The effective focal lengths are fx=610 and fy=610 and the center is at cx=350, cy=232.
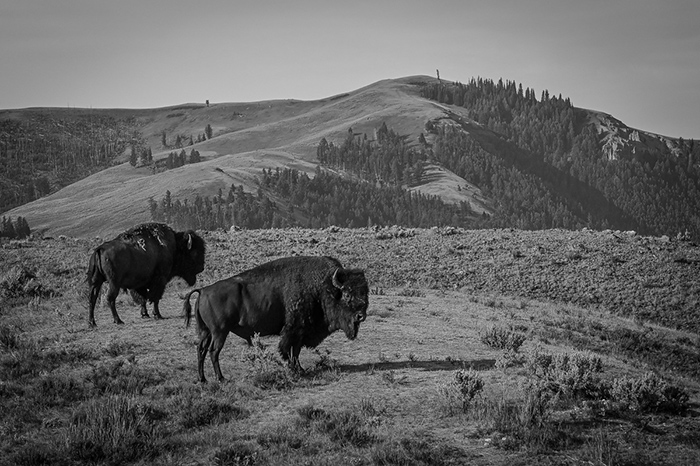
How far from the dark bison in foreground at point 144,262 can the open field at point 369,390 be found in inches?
36.5

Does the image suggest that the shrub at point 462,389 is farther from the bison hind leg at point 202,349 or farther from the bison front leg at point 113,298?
the bison front leg at point 113,298

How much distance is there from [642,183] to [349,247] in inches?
7638

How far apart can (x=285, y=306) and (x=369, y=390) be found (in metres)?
2.42

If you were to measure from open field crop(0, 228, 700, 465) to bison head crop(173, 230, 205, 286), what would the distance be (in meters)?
1.32

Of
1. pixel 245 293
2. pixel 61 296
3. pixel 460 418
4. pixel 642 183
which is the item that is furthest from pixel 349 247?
pixel 642 183

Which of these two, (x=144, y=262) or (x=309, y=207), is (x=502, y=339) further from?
(x=309, y=207)

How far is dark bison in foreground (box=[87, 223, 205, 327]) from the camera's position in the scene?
16094 millimetres

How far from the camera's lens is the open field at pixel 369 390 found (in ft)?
29.7

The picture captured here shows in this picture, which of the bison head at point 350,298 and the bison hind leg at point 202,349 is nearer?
the bison hind leg at point 202,349

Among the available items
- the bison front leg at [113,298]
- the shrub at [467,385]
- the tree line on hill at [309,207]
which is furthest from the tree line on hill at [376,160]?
the shrub at [467,385]

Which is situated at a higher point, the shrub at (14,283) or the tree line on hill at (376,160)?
the tree line on hill at (376,160)

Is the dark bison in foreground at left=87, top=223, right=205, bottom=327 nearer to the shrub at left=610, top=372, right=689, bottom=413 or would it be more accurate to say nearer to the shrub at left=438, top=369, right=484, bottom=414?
the shrub at left=438, top=369, right=484, bottom=414

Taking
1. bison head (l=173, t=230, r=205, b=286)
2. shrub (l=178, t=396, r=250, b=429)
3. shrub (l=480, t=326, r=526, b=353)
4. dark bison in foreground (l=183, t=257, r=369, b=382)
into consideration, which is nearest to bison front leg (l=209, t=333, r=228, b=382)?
dark bison in foreground (l=183, t=257, r=369, b=382)

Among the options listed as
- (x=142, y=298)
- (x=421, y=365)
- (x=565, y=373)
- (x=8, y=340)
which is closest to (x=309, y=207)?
(x=142, y=298)
